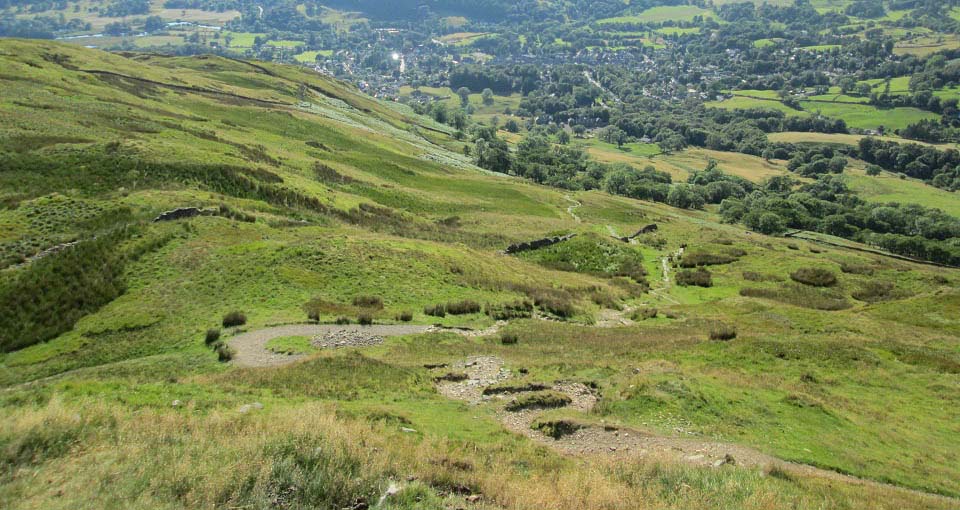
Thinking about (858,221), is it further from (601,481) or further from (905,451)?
(601,481)

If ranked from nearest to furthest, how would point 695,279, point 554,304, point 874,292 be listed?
point 554,304 → point 874,292 → point 695,279

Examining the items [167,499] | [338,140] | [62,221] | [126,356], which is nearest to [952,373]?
[167,499]

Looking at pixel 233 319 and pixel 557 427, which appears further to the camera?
pixel 233 319

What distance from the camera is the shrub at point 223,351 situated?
24.4 metres

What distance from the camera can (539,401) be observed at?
2181 centimetres

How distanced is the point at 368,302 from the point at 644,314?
22.1 metres

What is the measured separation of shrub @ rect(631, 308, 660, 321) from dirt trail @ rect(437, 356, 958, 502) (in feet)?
69.3

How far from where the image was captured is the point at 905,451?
19250 mm

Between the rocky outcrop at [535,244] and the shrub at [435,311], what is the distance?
27553 millimetres

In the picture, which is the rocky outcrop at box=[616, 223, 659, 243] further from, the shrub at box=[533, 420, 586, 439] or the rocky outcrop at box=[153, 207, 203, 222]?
the shrub at box=[533, 420, 586, 439]

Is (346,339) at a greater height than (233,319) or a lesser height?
lesser

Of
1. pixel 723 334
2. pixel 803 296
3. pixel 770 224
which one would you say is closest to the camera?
pixel 723 334

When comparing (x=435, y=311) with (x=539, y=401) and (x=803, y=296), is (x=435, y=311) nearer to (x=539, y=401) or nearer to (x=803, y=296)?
(x=539, y=401)

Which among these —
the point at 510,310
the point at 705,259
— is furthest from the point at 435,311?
the point at 705,259
